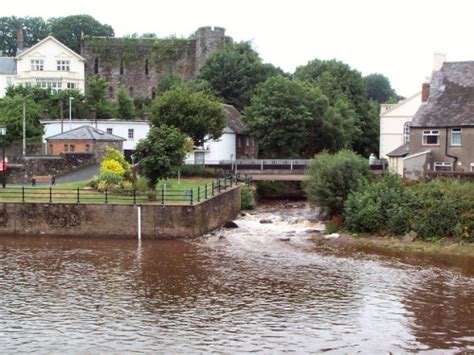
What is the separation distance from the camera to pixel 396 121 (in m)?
66.3

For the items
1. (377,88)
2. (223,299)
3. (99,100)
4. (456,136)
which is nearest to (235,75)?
(99,100)

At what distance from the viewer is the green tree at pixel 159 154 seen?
37969mm

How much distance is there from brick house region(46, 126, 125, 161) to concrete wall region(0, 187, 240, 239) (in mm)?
15216

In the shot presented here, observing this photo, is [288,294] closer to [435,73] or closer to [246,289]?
[246,289]

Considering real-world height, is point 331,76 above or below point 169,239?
above

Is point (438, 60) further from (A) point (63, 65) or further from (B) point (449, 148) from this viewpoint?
(A) point (63, 65)

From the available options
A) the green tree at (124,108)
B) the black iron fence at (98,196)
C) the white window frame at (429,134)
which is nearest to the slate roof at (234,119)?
the green tree at (124,108)

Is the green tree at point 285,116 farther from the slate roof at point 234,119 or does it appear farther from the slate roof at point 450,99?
the slate roof at point 450,99

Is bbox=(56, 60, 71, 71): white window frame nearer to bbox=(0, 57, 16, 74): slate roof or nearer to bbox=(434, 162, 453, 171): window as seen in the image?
bbox=(0, 57, 16, 74): slate roof

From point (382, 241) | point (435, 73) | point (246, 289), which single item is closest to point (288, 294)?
point (246, 289)

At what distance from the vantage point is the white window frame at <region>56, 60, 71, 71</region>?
267 ft

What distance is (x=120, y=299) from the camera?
76.7 feet

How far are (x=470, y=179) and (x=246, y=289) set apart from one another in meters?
20.1

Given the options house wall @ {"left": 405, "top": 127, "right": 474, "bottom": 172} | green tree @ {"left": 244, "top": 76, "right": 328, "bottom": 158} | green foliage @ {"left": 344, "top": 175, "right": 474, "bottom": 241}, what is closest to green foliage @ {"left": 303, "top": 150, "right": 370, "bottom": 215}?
green foliage @ {"left": 344, "top": 175, "right": 474, "bottom": 241}
